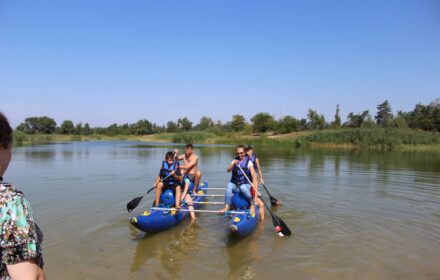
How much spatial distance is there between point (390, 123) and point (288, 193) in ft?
181

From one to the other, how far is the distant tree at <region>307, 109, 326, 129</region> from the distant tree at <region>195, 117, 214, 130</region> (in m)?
37.0

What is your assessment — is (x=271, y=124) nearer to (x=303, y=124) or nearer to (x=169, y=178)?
(x=303, y=124)

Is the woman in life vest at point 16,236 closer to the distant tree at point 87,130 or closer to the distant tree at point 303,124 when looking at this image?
the distant tree at point 303,124

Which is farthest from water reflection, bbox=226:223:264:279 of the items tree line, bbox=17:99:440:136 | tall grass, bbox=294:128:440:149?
tree line, bbox=17:99:440:136

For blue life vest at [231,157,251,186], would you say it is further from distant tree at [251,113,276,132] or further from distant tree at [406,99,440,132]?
distant tree at [251,113,276,132]

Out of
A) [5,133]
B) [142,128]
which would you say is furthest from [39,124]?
[5,133]

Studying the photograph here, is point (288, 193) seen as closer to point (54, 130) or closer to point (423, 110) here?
point (423, 110)

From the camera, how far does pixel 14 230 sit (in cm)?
173

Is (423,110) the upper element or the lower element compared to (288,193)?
upper

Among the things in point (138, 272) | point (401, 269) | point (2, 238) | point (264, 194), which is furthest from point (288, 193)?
point (2, 238)

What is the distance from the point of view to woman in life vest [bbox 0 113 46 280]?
172 cm

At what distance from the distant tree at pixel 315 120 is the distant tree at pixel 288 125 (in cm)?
399

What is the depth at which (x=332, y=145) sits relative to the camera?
4306 cm

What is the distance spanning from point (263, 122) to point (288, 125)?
6.83 m
